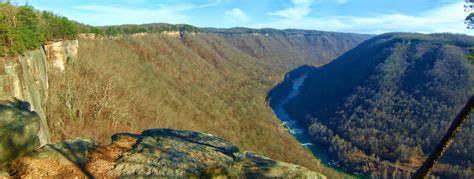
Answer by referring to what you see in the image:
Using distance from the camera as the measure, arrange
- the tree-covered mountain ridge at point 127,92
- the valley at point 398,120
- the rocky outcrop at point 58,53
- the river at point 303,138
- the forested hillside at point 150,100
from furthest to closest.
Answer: the river at point 303,138 < the valley at point 398,120 < the rocky outcrop at point 58,53 < the forested hillside at point 150,100 < the tree-covered mountain ridge at point 127,92

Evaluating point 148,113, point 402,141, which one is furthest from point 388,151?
point 148,113

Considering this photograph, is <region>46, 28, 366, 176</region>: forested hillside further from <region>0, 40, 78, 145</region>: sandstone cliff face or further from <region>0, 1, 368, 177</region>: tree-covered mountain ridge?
<region>0, 40, 78, 145</region>: sandstone cliff face

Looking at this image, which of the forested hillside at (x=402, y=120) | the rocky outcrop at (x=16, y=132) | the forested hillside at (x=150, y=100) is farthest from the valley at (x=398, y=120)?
the rocky outcrop at (x=16, y=132)

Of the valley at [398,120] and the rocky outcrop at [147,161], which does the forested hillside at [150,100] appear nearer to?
the rocky outcrop at [147,161]

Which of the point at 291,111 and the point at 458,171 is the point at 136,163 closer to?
the point at 458,171

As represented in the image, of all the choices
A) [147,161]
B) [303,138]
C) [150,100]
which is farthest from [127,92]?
[303,138]

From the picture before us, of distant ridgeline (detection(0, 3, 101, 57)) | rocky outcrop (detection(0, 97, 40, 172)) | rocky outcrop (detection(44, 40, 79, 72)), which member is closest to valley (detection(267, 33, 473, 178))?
rocky outcrop (detection(44, 40, 79, 72))

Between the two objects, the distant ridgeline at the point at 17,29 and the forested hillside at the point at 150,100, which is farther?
the forested hillside at the point at 150,100
